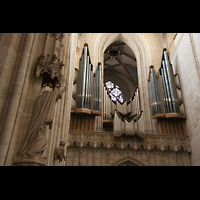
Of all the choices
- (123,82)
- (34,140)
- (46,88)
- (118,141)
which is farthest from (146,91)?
(34,140)

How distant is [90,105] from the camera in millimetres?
11453

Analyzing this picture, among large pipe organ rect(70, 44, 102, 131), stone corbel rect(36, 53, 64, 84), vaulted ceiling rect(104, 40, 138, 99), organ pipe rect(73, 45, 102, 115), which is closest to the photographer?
stone corbel rect(36, 53, 64, 84)

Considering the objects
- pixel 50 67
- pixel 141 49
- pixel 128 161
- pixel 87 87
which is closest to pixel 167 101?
pixel 128 161

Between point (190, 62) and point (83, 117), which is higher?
point (190, 62)

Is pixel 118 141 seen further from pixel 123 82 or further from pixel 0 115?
pixel 123 82

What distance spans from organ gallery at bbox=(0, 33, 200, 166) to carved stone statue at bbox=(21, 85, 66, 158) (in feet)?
0.06

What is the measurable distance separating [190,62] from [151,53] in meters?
3.90

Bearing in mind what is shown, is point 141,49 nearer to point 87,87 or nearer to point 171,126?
point 87,87

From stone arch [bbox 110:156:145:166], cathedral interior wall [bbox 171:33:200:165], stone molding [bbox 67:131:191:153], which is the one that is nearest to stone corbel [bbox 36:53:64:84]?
stone molding [bbox 67:131:191:153]

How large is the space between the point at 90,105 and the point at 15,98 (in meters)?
7.39

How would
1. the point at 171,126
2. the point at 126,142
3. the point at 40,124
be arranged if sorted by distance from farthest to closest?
the point at 171,126 < the point at 126,142 < the point at 40,124

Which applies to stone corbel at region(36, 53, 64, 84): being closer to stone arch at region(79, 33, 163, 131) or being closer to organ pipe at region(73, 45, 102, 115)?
organ pipe at region(73, 45, 102, 115)

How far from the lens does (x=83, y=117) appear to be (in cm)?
1145

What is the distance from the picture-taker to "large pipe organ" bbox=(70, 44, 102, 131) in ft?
36.7
